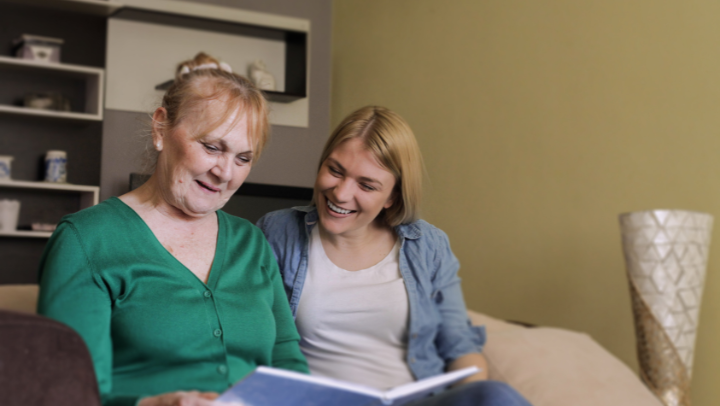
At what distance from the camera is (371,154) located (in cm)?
95

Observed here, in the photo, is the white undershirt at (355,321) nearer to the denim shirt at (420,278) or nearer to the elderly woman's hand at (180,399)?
the denim shirt at (420,278)

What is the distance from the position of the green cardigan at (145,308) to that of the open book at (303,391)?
0.52ft

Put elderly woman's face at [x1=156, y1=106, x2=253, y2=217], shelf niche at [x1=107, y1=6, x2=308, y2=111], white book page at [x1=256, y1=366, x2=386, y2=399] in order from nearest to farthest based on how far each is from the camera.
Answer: white book page at [x1=256, y1=366, x2=386, y2=399]
elderly woman's face at [x1=156, y1=106, x2=253, y2=217]
shelf niche at [x1=107, y1=6, x2=308, y2=111]

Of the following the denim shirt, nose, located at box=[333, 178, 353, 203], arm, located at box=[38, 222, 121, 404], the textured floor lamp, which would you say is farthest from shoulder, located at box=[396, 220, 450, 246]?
the textured floor lamp

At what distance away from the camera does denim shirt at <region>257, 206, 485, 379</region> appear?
0.96 meters

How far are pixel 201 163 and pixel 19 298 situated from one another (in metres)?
0.41

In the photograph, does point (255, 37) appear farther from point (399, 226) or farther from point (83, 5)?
point (83, 5)

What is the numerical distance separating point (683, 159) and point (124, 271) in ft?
4.87

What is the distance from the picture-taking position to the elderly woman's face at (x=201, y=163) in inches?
31.4

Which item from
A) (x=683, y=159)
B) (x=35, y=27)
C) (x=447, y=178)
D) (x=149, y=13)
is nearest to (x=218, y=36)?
(x=149, y=13)

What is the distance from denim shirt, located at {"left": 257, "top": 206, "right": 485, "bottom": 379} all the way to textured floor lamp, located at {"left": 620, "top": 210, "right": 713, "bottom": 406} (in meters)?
0.74

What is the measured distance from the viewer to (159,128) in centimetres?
83

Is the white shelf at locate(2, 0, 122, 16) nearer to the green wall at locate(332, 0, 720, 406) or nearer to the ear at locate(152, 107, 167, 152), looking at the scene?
the green wall at locate(332, 0, 720, 406)

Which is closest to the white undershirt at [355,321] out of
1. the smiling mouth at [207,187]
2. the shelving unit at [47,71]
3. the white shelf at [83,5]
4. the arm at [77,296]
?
the smiling mouth at [207,187]
